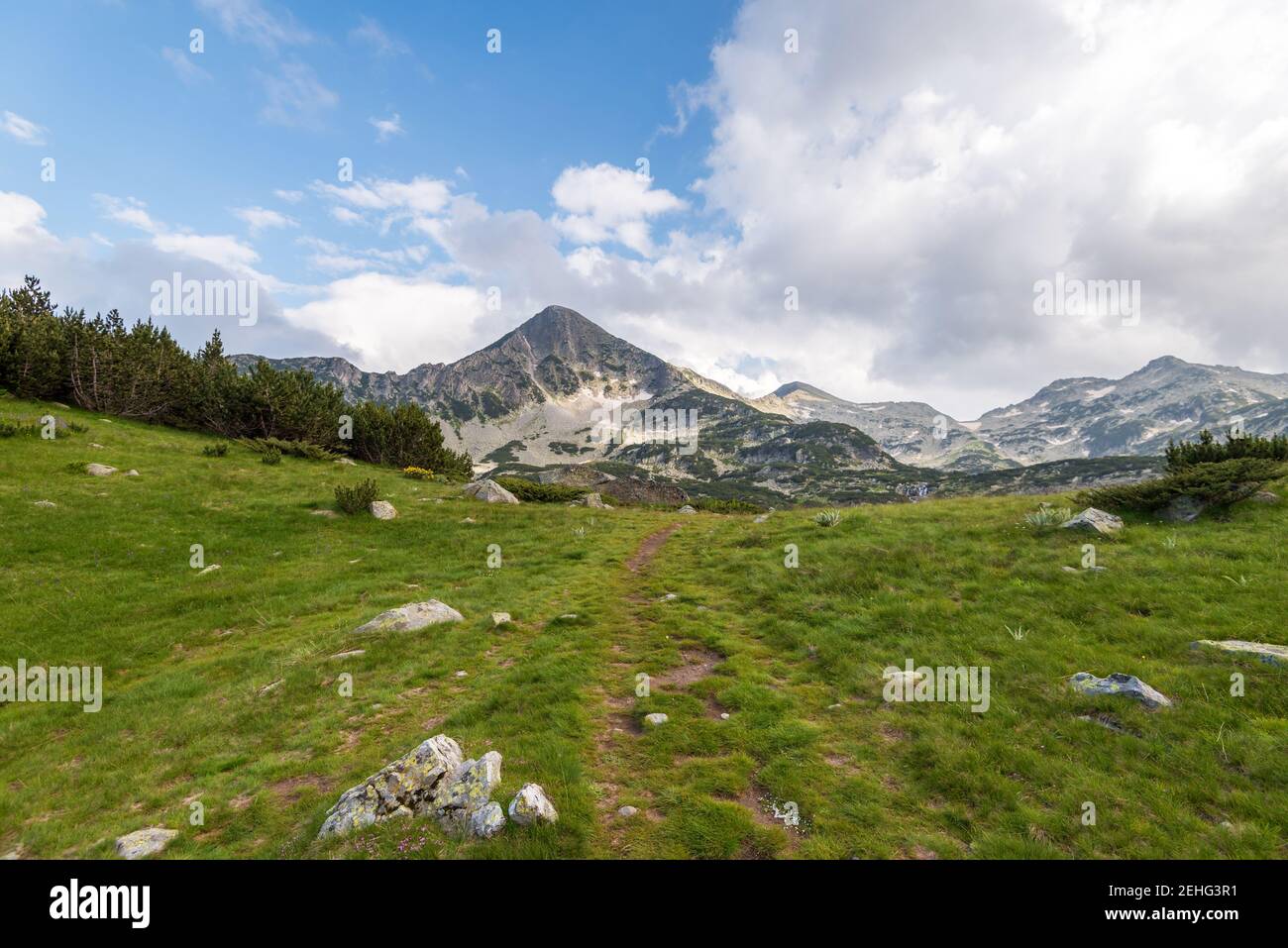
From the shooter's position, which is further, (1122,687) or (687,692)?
(687,692)

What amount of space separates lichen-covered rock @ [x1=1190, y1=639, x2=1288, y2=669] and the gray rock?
952 centimetres

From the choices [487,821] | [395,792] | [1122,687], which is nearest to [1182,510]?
[1122,687]

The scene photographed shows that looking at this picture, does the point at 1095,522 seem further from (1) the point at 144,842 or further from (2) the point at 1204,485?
(1) the point at 144,842

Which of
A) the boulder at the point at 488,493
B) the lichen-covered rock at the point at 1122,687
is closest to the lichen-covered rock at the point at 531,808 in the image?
the lichen-covered rock at the point at 1122,687

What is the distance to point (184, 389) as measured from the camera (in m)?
45.2

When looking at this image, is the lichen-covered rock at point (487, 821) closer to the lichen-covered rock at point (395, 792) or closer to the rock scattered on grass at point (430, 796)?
the rock scattered on grass at point (430, 796)

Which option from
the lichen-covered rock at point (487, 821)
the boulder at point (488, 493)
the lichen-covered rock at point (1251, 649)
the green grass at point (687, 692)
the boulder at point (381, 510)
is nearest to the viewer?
the lichen-covered rock at point (487, 821)

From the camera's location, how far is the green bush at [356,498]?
92.5 feet

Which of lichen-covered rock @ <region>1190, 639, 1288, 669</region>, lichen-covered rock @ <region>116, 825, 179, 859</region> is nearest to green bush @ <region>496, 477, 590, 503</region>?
lichen-covered rock @ <region>116, 825, 179, 859</region>

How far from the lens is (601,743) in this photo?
29.0 ft

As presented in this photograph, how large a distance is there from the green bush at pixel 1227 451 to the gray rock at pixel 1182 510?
291cm

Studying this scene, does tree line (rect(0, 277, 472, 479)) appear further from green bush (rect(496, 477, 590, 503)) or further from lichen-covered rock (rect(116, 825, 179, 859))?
lichen-covered rock (rect(116, 825, 179, 859))

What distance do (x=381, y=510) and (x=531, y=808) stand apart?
87.1 feet
